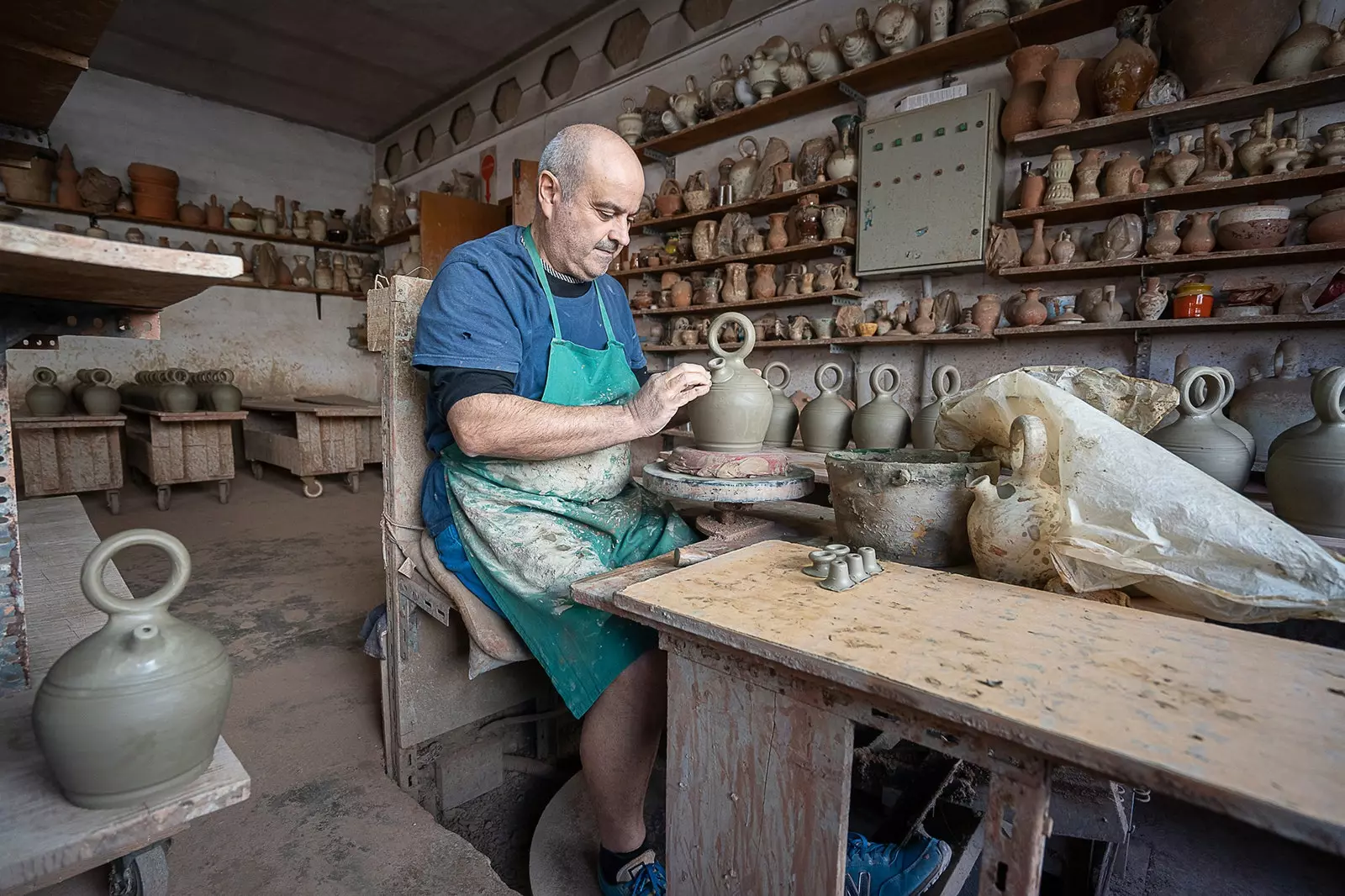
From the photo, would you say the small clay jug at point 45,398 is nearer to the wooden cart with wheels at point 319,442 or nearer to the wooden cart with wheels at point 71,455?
the wooden cart with wheels at point 71,455

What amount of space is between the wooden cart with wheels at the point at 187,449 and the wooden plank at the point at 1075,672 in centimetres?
573

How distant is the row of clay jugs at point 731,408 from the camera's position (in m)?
1.74

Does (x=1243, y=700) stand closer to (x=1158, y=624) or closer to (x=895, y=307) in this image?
(x=1158, y=624)

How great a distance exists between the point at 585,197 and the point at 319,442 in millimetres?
5144

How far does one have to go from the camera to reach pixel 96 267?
84 centimetres

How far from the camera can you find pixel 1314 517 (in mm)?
1740

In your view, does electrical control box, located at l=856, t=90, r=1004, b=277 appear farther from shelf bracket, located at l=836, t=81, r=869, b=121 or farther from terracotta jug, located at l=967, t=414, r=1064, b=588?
terracotta jug, located at l=967, t=414, r=1064, b=588

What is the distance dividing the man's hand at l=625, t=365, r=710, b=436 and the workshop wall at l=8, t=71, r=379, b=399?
676cm

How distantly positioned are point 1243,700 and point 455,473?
1564 millimetres

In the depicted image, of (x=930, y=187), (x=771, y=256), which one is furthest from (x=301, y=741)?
(x=930, y=187)

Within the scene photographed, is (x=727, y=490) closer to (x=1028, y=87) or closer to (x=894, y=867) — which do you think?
(x=894, y=867)

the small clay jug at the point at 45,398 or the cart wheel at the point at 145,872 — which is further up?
the small clay jug at the point at 45,398

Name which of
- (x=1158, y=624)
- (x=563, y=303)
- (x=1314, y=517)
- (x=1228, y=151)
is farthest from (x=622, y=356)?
(x=1228, y=151)

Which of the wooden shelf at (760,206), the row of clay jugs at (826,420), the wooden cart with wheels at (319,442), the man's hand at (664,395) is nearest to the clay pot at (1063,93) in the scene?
the wooden shelf at (760,206)
